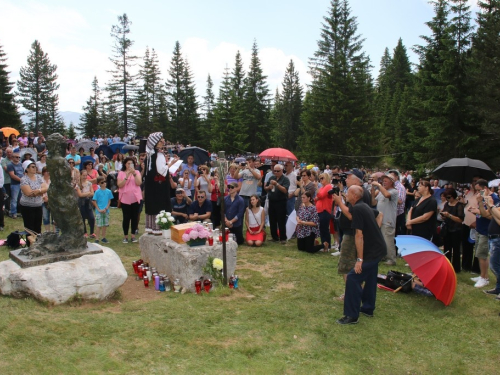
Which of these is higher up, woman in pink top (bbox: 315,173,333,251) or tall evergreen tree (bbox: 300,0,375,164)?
tall evergreen tree (bbox: 300,0,375,164)

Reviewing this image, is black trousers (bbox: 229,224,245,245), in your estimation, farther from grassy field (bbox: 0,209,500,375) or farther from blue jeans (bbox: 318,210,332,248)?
grassy field (bbox: 0,209,500,375)

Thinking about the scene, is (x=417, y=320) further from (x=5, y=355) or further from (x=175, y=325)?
(x=5, y=355)

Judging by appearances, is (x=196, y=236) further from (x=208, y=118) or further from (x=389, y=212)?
(x=208, y=118)

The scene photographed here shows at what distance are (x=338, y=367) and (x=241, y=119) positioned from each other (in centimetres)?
4433

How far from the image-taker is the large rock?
17.6 ft

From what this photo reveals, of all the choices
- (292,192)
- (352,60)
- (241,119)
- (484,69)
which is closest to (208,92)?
(241,119)

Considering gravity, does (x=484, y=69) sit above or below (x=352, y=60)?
below

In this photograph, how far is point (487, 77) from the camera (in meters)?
24.5

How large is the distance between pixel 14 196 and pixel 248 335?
944cm

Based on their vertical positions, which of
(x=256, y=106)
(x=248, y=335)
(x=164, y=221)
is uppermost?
(x=256, y=106)

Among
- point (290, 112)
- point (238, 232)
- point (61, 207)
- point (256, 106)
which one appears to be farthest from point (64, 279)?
point (290, 112)

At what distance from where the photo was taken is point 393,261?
28.0 ft

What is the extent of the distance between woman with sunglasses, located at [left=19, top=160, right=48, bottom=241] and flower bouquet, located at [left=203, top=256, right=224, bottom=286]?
4334mm

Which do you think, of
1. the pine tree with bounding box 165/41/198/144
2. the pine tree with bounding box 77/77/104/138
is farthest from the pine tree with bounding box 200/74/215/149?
the pine tree with bounding box 77/77/104/138
